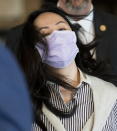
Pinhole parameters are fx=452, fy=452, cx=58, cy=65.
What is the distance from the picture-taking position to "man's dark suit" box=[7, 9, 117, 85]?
2.06 meters

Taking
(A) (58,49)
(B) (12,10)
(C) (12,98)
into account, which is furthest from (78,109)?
(B) (12,10)

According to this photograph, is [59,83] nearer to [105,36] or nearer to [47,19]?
[47,19]

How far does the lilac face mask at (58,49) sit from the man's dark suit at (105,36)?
1.20 ft

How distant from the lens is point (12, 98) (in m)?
→ 0.61

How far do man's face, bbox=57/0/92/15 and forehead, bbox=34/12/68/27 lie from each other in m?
0.44

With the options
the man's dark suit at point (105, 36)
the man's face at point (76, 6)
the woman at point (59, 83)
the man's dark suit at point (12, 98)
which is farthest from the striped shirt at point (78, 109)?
the man's dark suit at point (12, 98)

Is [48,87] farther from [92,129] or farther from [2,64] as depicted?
[2,64]

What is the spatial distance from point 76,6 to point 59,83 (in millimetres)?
658

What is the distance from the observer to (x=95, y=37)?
6.86ft

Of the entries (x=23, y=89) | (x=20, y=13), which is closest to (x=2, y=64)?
(x=23, y=89)

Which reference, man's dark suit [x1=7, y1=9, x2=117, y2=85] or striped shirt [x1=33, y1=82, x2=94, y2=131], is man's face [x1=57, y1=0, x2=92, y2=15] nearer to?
man's dark suit [x1=7, y1=9, x2=117, y2=85]

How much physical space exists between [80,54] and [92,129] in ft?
1.26

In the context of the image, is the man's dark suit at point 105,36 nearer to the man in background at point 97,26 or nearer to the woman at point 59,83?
the man in background at point 97,26

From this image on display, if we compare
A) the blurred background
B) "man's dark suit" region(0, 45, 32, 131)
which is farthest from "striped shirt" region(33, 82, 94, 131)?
the blurred background
